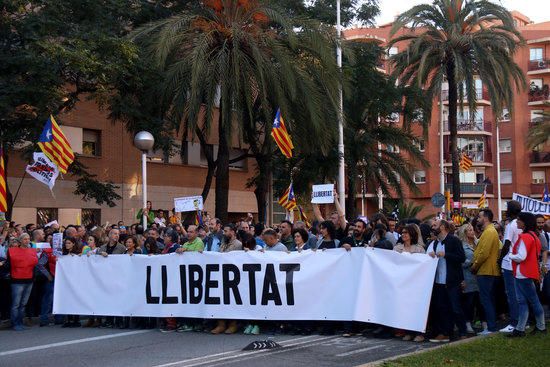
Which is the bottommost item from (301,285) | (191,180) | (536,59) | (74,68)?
(301,285)

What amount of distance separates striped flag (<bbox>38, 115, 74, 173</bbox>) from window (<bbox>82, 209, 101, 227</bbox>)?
14.2 metres

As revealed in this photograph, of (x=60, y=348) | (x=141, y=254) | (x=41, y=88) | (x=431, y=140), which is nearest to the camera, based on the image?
(x=60, y=348)

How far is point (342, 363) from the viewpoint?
965 cm

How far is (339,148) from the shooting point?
29531 millimetres

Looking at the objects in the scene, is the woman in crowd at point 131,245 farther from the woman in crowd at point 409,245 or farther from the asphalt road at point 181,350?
the woman in crowd at point 409,245

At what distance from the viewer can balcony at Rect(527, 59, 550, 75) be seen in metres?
69.6

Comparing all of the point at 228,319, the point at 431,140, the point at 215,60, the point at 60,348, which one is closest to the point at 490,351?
the point at 228,319

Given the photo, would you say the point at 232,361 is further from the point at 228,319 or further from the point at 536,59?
the point at 536,59

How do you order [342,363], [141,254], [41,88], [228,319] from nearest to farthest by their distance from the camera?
[342,363], [228,319], [141,254], [41,88]

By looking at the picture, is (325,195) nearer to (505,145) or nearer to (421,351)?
(421,351)

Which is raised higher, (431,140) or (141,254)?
(431,140)

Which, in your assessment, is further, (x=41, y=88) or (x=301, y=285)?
(x=41, y=88)

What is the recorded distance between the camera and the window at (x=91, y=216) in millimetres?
33231

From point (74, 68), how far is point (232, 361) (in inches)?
594
